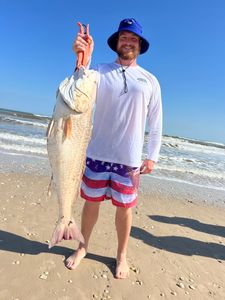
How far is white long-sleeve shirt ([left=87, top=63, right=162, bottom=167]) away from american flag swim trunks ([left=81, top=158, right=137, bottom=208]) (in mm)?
86

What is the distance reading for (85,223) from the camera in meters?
4.15

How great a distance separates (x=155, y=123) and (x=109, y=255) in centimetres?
180

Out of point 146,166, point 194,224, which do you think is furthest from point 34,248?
point 194,224

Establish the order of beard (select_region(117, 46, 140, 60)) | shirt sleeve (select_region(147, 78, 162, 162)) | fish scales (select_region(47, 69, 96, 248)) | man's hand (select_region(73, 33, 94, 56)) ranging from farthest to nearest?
shirt sleeve (select_region(147, 78, 162, 162)), beard (select_region(117, 46, 140, 60)), man's hand (select_region(73, 33, 94, 56)), fish scales (select_region(47, 69, 96, 248))

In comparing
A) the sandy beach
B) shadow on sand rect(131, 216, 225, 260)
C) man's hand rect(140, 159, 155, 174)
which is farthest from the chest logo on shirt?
shadow on sand rect(131, 216, 225, 260)

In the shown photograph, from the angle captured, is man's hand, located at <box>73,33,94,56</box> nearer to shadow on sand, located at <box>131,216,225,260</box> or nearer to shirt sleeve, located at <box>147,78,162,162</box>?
shirt sleeve, located at <box>147,78,162,162</box>

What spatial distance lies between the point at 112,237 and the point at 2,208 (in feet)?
6.03

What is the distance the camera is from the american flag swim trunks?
379cm

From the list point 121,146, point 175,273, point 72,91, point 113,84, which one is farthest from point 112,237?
point 72,91

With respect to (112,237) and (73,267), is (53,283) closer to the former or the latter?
(73,267)

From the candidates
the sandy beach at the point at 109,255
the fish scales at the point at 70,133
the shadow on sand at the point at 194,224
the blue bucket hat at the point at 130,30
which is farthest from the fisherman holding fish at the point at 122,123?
the shadow on sand at the point at 194,224

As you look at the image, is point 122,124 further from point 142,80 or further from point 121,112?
point 142,80

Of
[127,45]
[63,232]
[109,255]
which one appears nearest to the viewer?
[63,232]

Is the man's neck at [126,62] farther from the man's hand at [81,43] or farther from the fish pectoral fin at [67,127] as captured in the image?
the fish pectoral fin at [67,127]
